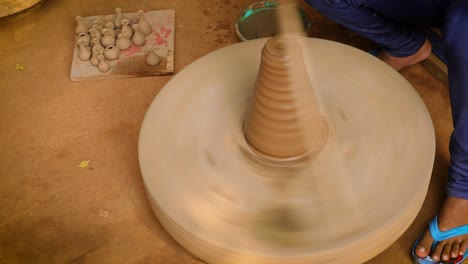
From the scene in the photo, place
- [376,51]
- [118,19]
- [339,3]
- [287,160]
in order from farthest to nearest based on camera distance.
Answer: [118,19]
[376,51]
[339,3]
[287,160]

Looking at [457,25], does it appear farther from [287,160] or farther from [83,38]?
[83,38]

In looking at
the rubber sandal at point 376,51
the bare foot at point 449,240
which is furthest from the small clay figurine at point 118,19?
the bare foot at point 449,240

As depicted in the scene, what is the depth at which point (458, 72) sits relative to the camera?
4.96 feet

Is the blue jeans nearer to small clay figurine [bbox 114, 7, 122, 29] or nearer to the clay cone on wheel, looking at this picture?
the clay cone on wheel

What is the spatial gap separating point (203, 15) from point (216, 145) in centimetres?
132

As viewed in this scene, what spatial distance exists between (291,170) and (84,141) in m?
1.05

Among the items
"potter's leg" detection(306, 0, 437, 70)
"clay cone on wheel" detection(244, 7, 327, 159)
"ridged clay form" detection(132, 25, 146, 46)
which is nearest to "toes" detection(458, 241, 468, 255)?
"clay cone on wheel" detection(244, 7, 327, 159)

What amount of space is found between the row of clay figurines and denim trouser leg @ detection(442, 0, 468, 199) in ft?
4.29

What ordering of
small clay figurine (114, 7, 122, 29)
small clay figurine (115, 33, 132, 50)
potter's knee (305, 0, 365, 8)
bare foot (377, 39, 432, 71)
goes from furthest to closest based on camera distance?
small clay figurine (114, 7, 122, 29)
small clay figurine (115, 33, 132, 50)
bare foot (377, 39, 432, 71)
potter's knee (305, 0, 365, 8)

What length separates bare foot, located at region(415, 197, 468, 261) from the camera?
1681 millimetres

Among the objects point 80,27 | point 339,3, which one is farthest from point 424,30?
point 80,27

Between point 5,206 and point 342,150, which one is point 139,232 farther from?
point 342,150

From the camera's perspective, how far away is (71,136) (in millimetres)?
2125

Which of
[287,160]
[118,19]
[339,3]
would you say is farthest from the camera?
[118,19]
